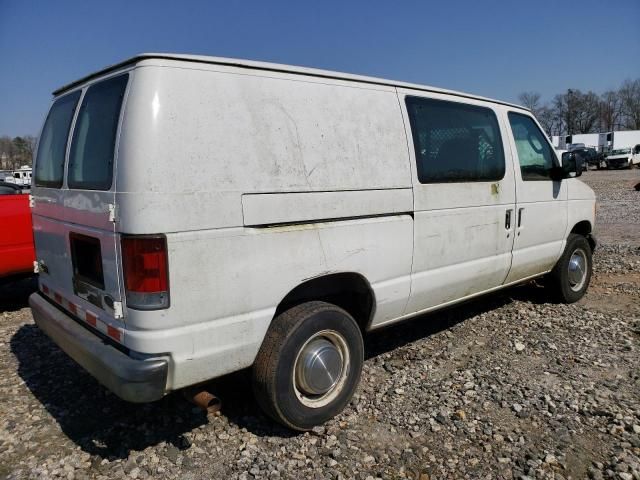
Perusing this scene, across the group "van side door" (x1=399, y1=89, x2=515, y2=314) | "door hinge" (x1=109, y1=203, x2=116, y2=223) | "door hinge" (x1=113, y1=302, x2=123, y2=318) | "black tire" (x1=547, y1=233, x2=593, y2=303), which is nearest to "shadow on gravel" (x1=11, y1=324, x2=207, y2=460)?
"door hinge" (x1=113, y1=302, x2=123, y2=318)

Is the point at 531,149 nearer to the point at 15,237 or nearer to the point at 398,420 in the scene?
the point at 398,420

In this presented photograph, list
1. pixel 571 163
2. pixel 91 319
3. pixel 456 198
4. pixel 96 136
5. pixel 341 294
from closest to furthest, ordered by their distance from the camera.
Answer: pixel 96 136, pixel 91 319, pixel 341 294, pixel 456 198, pixel 571 163

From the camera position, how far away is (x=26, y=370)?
13.7ft

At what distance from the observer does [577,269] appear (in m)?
5.76

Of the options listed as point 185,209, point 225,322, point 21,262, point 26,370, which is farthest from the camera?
point 21,262

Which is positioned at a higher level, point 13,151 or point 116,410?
point 13,151

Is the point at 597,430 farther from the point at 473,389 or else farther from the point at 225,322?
the point at 225,322

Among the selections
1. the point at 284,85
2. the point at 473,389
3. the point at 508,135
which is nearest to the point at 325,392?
the point at 473,389

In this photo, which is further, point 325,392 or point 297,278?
point 325,392

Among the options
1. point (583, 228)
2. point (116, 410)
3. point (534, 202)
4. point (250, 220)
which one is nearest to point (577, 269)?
point (583, 228)

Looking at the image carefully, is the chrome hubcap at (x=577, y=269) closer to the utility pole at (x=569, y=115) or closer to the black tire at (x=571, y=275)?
the black tire at (x=571, y=275)

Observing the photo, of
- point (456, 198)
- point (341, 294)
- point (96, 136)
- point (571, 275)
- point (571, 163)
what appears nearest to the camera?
point (96, 136)

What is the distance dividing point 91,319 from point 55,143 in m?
1.34

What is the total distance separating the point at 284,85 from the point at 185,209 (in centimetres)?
101
